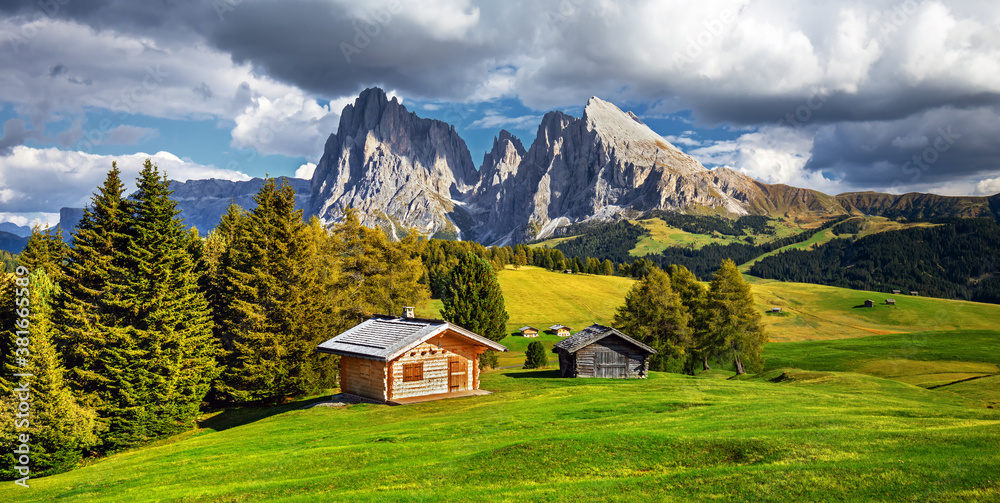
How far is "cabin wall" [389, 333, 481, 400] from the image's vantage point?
106 feet

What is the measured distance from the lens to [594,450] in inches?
645

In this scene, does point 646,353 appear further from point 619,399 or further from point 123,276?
point 123,276

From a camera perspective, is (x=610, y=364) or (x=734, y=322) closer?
(x=610, y=364)

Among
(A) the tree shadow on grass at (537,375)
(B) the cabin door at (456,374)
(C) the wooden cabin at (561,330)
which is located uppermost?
(B) the cabin door at (456,374)

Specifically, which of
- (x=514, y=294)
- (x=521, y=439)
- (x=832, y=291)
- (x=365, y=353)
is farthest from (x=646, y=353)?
(x=832, y=291)

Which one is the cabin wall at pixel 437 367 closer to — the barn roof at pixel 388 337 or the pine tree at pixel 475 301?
the barn roof at pixel 388 337

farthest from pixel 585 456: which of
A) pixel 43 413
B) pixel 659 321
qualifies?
pixel 659 321

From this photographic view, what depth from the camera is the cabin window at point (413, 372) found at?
32469mm

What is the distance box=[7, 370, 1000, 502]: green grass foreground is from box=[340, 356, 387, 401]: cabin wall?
347 centimetres

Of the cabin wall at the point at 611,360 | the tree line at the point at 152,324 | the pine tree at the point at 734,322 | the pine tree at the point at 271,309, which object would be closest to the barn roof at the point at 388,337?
the pine tree at the point at 271,309

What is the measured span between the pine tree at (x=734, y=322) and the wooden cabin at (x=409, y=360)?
35.8 metres
